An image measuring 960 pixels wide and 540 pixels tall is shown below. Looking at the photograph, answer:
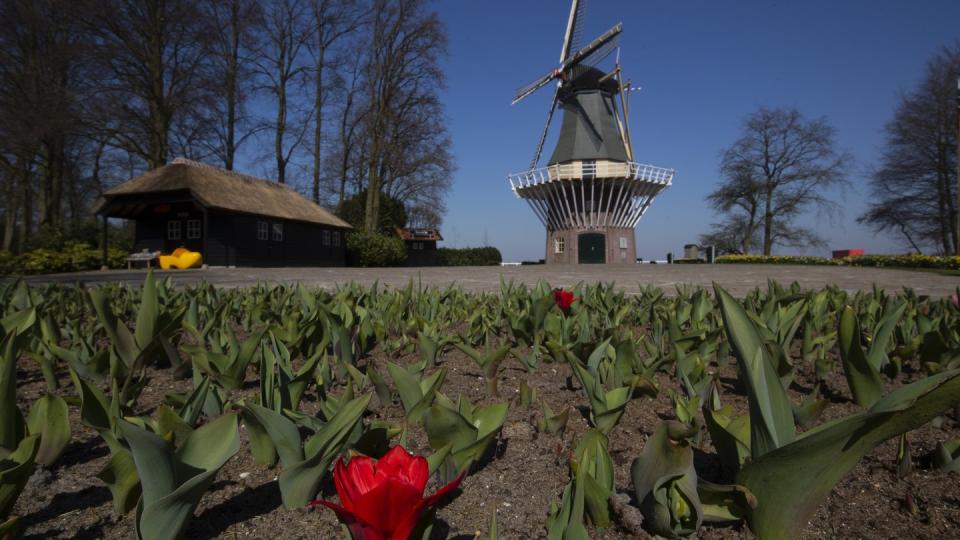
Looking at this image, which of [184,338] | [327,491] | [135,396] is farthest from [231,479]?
[184,338]

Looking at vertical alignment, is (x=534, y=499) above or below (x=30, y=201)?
below

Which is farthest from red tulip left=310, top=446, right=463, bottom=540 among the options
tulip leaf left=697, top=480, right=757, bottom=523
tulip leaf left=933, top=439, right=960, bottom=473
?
tulip leaf left=933, top=439, right=960, bottom=473

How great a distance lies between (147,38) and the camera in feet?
75.5

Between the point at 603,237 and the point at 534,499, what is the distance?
109ft

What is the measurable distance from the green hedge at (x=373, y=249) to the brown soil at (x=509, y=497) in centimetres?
2865

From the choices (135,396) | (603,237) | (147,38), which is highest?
(147,38)

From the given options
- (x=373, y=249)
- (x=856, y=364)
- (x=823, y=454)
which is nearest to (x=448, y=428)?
(x=823, y=454)

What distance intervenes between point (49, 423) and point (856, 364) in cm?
222

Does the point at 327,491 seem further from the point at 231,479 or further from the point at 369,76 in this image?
the point at 369,76

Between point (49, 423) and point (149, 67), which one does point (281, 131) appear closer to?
point (149, 67)

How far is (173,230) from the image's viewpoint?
23.9 meters

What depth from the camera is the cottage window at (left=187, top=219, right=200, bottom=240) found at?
23.5 m

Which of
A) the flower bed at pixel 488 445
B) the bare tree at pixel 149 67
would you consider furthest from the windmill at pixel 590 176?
the flower bed at pixel 488 445

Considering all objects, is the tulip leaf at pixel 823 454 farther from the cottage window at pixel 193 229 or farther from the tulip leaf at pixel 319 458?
the cottage window at pixel 193 229
